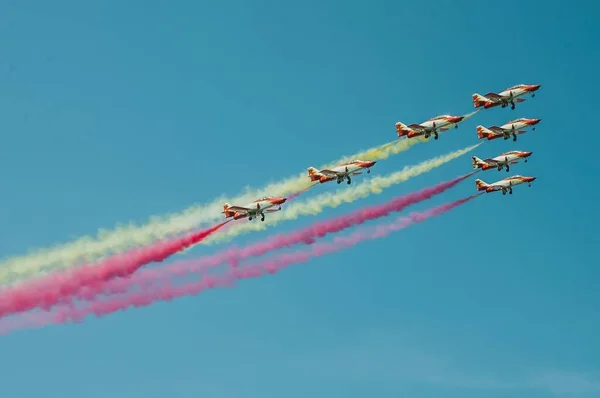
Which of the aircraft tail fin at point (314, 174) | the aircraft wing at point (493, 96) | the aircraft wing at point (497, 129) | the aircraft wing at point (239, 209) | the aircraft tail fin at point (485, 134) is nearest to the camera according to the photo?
the aircraft wing at point (239, 209)

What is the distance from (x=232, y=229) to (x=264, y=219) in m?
4.45

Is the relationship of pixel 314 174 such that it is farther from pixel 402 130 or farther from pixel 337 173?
pixel 402 130

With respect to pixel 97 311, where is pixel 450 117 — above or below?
above

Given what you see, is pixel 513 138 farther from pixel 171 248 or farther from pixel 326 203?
pixel 171 248

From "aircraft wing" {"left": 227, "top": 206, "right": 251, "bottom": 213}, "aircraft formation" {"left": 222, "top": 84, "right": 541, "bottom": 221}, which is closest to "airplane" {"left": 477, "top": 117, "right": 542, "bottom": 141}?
"aircraft formation" {"left": 222, "top": 84, "right": 541, "bottom": 221}

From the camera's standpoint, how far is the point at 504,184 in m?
146

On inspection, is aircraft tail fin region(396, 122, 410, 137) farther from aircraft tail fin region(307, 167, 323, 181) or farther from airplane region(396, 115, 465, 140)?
aircraft tail fin region(307, 167, 323, 181)

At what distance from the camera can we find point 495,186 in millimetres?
146250

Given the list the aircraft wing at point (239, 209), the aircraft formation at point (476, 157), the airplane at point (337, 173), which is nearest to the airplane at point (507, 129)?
the aircraft formation at point (476, 157)

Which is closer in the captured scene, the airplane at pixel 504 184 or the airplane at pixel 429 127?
the airplane at pixel 429 127

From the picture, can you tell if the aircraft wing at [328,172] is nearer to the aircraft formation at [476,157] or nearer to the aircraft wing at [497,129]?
the aircraft formation at [476,157]

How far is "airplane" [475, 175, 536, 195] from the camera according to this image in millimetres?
146125

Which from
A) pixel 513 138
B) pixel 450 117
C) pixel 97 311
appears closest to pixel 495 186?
pixel 513 138

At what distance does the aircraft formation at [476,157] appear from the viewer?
124438mm
